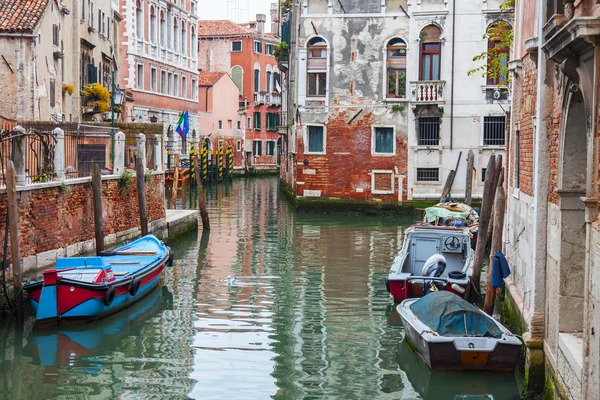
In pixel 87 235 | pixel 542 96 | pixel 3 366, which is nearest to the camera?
pixel 542 96

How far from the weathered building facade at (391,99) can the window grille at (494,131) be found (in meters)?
0.02

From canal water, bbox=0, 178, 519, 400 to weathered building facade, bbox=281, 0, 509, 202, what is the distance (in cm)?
782

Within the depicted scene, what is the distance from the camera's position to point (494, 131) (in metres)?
22.4

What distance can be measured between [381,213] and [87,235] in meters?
A: 11.4

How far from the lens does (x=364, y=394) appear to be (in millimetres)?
7703

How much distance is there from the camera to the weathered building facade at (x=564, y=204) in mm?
5410

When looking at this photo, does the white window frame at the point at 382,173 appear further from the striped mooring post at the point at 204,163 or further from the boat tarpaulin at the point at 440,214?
the striped mooring post at the point at 204,163

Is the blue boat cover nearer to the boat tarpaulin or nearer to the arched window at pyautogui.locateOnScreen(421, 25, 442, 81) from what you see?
the boat tarpaulin

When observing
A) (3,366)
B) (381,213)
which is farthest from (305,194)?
(3,366)

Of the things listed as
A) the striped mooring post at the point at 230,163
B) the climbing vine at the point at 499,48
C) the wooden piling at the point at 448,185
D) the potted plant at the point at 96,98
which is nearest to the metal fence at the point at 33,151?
the climbing vine at the point at 499,48

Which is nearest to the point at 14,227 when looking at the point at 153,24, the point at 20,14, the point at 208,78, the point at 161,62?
the point at 20,14

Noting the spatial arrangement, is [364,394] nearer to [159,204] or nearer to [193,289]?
[193,289]

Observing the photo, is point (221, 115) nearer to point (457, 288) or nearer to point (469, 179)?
point (469, 179)

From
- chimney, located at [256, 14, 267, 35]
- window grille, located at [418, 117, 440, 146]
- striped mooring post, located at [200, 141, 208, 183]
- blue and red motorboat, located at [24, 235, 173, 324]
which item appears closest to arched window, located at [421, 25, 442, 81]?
window grille, located at [418, 117, 440, 146]
